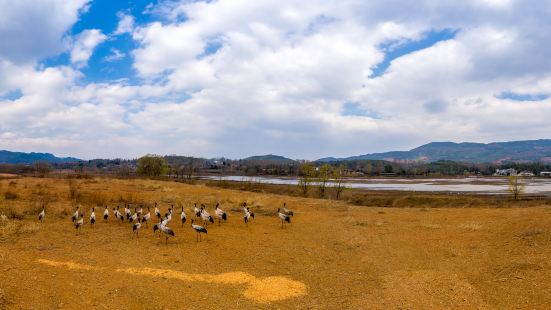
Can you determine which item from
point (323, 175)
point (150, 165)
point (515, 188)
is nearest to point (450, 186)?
point (515, 188)

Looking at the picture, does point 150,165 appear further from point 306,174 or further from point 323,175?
point 323,175

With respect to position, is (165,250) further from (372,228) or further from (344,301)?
(372,228)

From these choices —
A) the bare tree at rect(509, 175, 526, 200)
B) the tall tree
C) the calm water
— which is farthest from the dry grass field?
the tall tree

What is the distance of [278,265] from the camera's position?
14.4 m

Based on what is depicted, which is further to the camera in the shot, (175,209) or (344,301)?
(175,209)

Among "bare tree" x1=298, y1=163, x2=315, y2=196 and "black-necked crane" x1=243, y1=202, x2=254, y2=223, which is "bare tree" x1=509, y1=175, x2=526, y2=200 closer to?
"bare tree" x1=298, y1=163, x2=315, y2=196

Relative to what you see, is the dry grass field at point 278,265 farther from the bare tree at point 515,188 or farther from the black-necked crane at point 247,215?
the bare tree at point 515,188

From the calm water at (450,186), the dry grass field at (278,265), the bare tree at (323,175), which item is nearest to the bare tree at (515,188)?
the calm water at (450,186)

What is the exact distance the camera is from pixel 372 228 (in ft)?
69.7

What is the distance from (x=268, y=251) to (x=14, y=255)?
864 cm

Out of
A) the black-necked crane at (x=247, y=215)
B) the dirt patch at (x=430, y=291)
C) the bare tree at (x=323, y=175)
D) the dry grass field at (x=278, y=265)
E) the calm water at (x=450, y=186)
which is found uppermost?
the bare tree at (x=323, y=175)

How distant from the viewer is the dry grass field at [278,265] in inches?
427

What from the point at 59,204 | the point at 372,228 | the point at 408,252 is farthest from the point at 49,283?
the point at 59,204

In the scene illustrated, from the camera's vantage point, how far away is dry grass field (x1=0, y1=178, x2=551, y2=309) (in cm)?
1084
